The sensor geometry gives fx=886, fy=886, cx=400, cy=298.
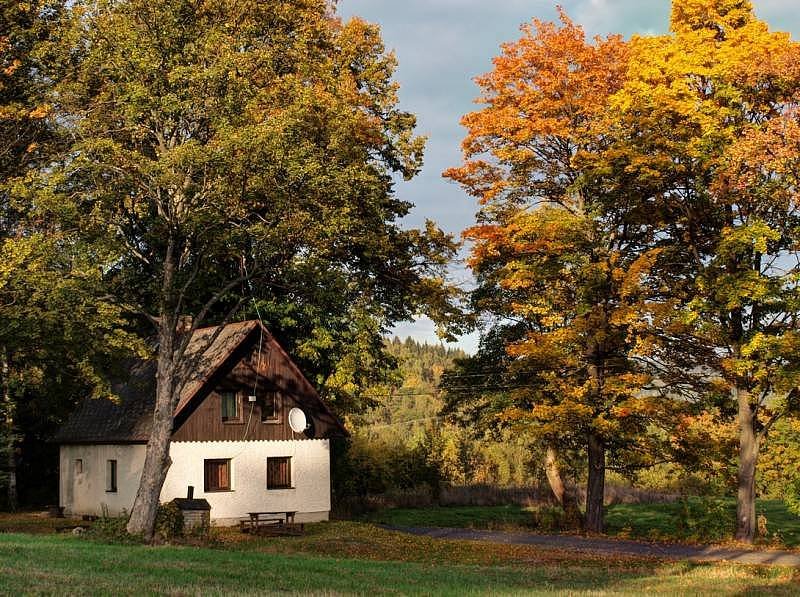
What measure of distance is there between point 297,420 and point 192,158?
1560 cm

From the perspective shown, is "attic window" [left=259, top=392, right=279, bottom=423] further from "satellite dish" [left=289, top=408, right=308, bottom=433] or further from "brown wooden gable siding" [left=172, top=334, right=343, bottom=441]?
"satellite dish" [left=289, top=408, right=308, bottom=433]

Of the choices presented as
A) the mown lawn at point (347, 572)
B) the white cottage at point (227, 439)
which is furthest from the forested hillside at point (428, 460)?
the mown lawn at point (347, 572)

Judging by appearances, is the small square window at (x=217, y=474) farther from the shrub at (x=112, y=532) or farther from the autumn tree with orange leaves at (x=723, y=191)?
the autumn tree with orange leaves at (x=723, y=191)

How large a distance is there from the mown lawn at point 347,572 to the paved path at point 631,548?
1.98 metres

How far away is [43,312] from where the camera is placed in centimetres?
2775

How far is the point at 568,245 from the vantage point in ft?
103

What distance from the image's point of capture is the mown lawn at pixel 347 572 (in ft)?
48.7

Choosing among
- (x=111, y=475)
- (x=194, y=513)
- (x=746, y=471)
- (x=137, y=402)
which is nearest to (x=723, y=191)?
(x=746, y=471)

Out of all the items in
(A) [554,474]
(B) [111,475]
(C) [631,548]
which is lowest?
(C) [631,548]

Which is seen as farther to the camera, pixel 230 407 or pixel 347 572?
pixel 230 407

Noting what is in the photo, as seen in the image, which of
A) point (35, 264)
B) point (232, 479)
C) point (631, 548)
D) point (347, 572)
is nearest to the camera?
point (347, 572)

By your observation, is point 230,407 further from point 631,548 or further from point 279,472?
point 631,548

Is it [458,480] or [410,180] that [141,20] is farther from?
[458,480]

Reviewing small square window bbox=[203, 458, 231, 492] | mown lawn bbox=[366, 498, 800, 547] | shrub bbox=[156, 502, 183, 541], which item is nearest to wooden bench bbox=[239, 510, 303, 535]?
small square window bbox=[203, 458, 231, 492]
